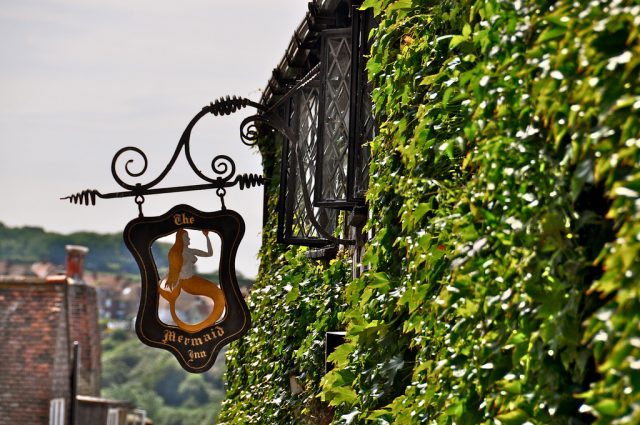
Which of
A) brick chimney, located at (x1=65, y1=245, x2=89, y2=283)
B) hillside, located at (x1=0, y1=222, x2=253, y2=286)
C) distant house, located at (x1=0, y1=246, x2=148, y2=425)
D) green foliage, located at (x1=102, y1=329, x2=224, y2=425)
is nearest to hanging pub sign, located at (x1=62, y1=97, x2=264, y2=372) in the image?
distant house, located at (x1=0, y1=246, x2=148, y2=425)

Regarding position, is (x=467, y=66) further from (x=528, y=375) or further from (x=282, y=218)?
(x=282, y=218)

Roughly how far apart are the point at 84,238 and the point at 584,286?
6188cm

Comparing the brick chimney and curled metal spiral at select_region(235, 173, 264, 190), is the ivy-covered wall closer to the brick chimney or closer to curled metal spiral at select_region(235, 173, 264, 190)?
curled metal spiral at select_region(235, 173, 264, 190)

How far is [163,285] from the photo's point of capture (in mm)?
7852

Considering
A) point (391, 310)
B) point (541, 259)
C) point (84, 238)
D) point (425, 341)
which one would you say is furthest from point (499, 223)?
point (84, 238)

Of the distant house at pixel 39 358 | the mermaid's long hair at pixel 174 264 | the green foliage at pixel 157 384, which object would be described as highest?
the mermaid's long hair at pixel 174 264

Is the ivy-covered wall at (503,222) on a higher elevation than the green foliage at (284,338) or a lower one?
higher

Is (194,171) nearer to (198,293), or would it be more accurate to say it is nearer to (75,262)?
(198,293)

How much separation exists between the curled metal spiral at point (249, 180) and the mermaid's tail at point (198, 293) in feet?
2.14

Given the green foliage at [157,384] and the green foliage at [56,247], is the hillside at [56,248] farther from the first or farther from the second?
the green foliage at [157,384]

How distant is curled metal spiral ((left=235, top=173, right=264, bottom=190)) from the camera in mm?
7980

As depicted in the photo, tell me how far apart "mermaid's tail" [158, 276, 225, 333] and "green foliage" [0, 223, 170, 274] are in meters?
37.3

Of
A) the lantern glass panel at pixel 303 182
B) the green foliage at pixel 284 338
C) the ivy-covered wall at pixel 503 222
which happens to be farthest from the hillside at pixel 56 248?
the ivy-covered wall at pixel 503 222

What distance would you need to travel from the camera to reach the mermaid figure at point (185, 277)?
775 centimetres
